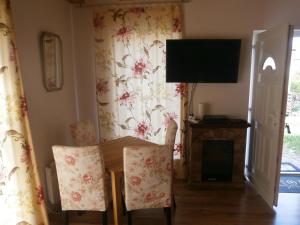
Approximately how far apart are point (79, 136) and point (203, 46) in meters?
2.00

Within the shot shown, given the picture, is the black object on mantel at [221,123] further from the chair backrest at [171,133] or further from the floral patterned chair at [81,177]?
the floral patterned chair at [81,177]

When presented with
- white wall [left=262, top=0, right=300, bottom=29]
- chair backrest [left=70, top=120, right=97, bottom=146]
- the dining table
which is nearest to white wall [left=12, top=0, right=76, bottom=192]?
chair backrest [left=70, top=120, right=97, bottom=146]

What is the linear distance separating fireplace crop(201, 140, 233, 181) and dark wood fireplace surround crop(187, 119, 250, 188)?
6 cm

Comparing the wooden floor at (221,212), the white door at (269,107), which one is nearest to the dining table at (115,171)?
the wooden floor at (221,212)

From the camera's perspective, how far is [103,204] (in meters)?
2.19

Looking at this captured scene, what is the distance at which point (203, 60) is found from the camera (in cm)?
318

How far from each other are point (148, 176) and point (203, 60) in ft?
6.03

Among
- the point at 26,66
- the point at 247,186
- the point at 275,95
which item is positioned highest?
the point at 26,66

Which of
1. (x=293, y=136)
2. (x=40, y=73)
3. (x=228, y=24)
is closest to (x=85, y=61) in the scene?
(x=40, y=73)

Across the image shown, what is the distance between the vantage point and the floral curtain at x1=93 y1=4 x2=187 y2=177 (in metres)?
3.23

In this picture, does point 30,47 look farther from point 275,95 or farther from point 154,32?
point 275,95

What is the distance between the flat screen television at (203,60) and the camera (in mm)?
3135

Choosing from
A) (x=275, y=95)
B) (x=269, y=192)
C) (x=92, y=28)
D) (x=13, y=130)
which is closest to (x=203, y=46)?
(x=275, y=95)

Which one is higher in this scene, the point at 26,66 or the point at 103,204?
the point at 26,66
